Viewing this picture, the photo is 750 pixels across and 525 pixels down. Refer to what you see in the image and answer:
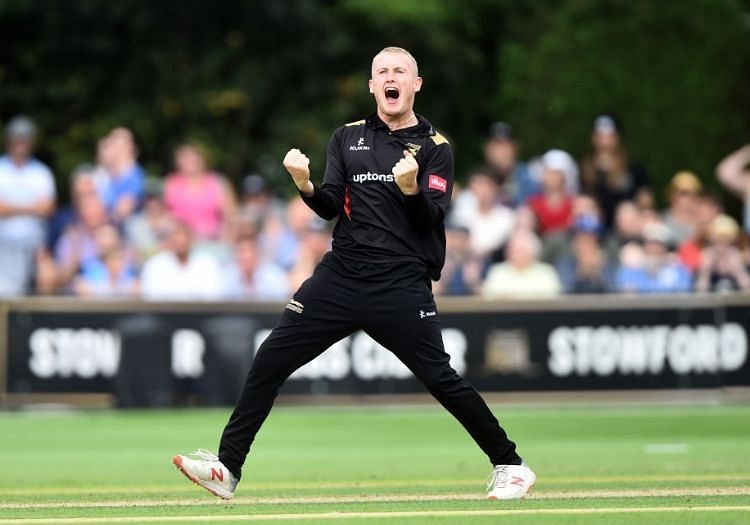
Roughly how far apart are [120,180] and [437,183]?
11820mm

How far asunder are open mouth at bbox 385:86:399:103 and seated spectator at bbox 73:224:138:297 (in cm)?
1037

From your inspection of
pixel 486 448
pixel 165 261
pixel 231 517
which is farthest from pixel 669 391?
pixel 231 517

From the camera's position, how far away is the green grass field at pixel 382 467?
9500mm

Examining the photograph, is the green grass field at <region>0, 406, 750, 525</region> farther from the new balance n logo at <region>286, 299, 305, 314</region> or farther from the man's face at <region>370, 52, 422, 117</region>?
the man's face at <region>370, 52, 422, 117</region>

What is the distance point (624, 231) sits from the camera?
21.0 m

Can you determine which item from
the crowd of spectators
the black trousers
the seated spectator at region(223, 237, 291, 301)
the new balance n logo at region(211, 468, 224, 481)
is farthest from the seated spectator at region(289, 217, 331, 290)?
the new balance n logo at region(211, 468, 224, 481)

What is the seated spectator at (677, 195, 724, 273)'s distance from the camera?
2095 centimetres

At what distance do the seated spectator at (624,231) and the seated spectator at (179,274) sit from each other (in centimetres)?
452

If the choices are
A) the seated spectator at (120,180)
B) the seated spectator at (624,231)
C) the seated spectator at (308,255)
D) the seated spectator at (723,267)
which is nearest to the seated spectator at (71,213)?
the seated spectator at (120,180)

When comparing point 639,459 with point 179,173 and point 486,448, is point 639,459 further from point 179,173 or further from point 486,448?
point 179,173

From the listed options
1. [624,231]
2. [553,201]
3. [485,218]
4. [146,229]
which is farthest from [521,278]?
[146,229]

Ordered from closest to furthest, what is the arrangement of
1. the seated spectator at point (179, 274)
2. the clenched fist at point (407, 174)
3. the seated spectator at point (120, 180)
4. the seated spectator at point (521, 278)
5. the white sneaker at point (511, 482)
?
1. the clenched fist at point (407, 174)
2. the white sneaker at point (511, 482)
3. the seated spectator at point (179, 274)
4. the seated spectator at point (521, 278)
5. the seated spectator at point (120, 180)

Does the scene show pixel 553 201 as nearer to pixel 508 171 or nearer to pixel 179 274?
pixel 508 171

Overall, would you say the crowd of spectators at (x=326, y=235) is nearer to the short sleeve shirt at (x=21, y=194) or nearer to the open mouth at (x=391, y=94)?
the short sleeve shirt at (x=21, y=194)
